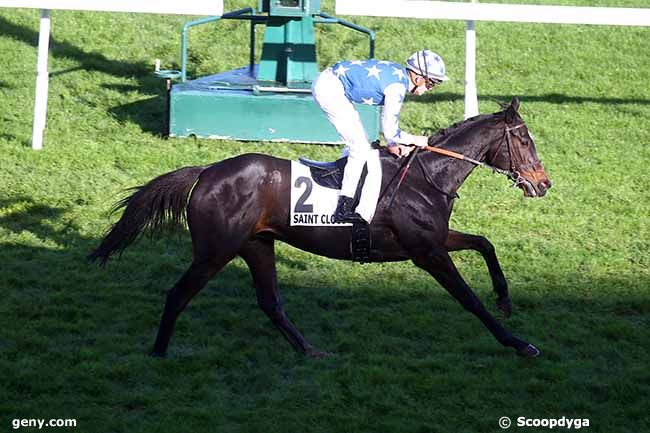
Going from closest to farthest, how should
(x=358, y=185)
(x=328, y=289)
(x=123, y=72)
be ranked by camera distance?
1. (x=358, y=185)
2. (x=328, y=289)
3. (x=123, y=72)

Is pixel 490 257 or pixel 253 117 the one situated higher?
pixel 253 117

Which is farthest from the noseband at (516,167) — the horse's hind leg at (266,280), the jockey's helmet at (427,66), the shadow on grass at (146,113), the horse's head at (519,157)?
the shadow on grass at (146,113)

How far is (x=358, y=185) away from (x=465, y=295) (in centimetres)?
100

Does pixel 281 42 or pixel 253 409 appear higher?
pixel 281 42

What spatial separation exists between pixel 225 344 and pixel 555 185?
5021 mm

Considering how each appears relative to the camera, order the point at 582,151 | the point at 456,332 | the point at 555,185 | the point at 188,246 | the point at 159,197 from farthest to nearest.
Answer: the point at 582,151
the point at 555,185
the point at 188,246
the point at 456,332
the point at 159,197

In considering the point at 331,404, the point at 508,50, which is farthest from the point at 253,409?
the point at 508,50

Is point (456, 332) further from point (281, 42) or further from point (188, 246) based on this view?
point (281, 42)

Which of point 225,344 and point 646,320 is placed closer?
point 225,344

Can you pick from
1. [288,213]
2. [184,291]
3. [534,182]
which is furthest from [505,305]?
[184,291]

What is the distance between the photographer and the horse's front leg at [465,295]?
728cm

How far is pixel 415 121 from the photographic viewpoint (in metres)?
13.0

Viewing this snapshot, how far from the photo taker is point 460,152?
296 inches

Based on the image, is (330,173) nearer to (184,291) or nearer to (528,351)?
(184,291)
